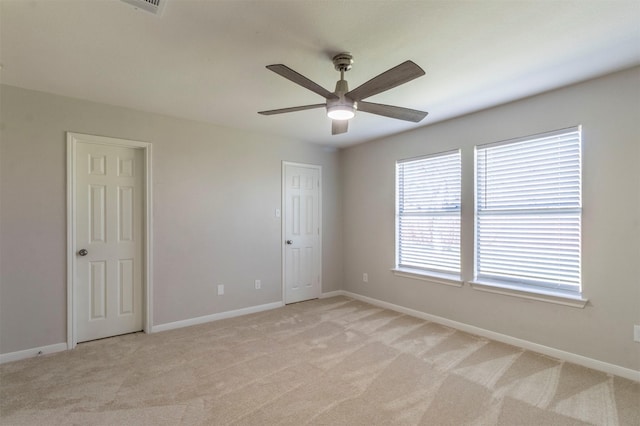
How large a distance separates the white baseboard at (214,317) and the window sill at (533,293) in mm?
2686

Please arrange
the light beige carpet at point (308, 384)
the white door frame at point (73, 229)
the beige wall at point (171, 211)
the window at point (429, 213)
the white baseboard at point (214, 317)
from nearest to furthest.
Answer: the light beige carpet at point (308, 384), the beige wall at point (171, 211), the white door frame at point (73, 229), the white baseboard at point (214, 317), the window at point (429, 213)

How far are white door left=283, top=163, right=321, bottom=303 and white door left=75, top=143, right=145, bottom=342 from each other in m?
1.94

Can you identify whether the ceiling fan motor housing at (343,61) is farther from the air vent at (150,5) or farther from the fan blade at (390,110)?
the air vent at (150,5)

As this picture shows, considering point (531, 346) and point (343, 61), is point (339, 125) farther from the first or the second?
point (531, 346)

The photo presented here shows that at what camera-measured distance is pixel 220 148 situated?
401 centimetres

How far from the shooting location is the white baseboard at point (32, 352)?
2775 mm

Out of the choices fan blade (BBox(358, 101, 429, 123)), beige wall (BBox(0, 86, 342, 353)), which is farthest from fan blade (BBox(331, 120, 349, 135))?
beige wall (BBox(0, 86, 342, 353))

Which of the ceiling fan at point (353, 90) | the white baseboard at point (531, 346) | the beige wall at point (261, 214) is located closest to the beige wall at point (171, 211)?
the beige wall at point (261, 214)

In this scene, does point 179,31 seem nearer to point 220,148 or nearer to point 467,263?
point 220,148

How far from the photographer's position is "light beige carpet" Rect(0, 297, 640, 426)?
2.04 metres

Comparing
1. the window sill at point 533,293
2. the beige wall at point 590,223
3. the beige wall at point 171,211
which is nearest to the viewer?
the beige wall at point 590,223

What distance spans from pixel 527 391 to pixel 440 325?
1.43 meters

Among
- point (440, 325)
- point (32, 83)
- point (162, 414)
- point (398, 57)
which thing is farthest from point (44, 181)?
point (440, 325)

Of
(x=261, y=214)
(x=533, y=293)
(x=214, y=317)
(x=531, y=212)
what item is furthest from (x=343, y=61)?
(x=214, y=317)
